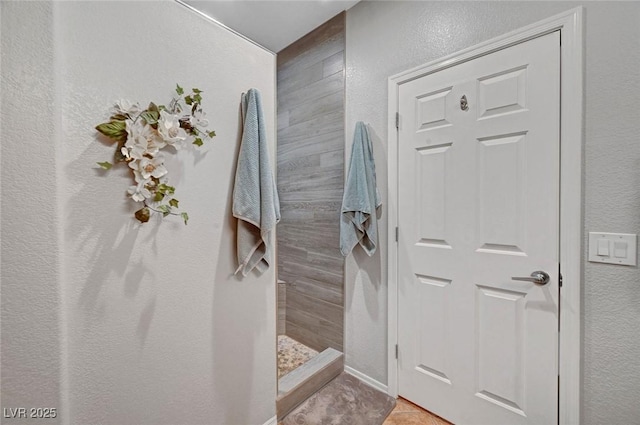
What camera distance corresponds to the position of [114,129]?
89cm

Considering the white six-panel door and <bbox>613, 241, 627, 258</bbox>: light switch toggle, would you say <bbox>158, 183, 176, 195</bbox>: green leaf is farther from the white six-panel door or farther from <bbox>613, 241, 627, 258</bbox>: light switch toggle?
<bbox>613, 241, 627, 258</bbox>: light switch toggle

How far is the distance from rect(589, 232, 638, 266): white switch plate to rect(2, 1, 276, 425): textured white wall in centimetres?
151

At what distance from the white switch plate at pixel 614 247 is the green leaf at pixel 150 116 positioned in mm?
1787

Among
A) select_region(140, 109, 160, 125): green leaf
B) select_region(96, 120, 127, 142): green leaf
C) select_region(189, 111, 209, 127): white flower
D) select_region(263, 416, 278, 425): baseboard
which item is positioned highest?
select_region(189, 111, 209, 127): white flower

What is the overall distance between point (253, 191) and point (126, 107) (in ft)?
1.77

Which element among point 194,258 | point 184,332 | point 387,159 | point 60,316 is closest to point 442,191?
point 387,159

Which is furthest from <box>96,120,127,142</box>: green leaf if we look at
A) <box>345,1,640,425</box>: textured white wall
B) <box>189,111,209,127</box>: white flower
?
<box>345,1,640,425</box>: textured white wall

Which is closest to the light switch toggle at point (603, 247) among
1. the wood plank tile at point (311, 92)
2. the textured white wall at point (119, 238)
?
the textured white wall at point (119, 238)

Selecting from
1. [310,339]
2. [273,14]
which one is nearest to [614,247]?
[310,339]

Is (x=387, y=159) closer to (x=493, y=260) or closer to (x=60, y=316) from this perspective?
(x=493, y=260)

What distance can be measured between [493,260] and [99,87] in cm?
182

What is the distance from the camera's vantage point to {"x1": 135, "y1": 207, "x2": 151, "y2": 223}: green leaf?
0.94 m

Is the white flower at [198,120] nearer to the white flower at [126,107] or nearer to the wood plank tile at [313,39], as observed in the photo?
the white flower at [126,107]

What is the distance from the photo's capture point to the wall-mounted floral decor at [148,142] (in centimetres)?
91
